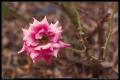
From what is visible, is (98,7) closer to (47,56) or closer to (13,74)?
(13,74)

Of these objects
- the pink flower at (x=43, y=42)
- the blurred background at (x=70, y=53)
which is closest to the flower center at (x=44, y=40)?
the pink flower at (x=43, y=42)

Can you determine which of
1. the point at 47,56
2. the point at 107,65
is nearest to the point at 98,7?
the point at 107,65

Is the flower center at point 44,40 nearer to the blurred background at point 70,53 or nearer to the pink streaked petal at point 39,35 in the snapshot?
the pink streaked petal at point 39,35

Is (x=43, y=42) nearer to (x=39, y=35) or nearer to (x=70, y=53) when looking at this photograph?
(x=39, y=35)

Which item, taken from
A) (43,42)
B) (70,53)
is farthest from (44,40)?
(70,53)

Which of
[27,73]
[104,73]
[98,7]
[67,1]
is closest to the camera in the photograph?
[104,73]

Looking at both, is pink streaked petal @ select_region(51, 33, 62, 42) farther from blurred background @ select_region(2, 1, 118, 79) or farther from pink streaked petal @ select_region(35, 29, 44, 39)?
blurred background @ select_region(2, 1, 118, 79)

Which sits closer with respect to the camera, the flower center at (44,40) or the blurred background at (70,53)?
the flower center at (44,40)

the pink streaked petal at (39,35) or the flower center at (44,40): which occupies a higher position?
the pink streaked petal at (39,35)
